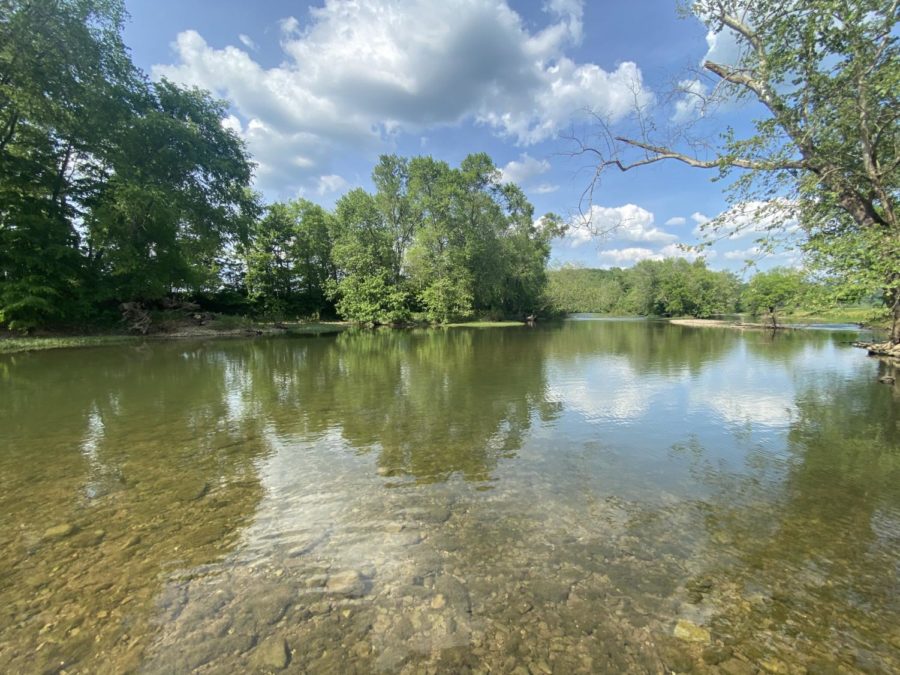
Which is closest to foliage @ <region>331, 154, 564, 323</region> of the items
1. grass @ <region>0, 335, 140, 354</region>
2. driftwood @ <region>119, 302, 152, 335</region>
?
driftwood @ <region>119, 302, 152, 335</region>

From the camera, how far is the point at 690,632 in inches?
112

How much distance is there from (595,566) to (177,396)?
35.7 feet

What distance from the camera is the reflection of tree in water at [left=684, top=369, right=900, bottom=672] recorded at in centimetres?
282

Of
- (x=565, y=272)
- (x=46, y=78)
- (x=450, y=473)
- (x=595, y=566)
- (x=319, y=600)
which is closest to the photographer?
(x=319, y=600)

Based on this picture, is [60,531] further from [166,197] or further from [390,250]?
[390,250]

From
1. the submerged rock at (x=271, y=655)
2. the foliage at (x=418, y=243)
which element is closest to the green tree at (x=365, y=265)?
the foliage at (x=418, y=243)

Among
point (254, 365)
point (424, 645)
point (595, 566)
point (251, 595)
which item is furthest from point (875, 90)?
point (254, 365)

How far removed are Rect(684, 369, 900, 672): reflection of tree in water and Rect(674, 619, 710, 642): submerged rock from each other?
14cm

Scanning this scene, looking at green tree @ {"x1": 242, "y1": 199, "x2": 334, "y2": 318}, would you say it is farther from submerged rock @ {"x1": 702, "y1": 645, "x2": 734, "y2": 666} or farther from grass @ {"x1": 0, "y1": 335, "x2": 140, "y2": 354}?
submerged rock @ {"x1": 702, "y1": 645, "x2": 734, "y2": 666}

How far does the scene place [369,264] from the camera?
47312mm

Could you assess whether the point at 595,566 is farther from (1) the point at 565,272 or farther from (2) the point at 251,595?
(1) the point at 565,272

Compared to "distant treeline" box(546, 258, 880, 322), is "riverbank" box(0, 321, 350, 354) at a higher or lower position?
lower

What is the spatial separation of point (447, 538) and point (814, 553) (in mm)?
3572

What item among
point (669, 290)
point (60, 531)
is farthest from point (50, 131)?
point (669, 290)
